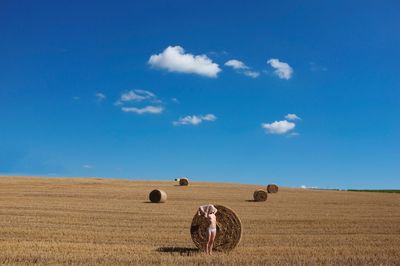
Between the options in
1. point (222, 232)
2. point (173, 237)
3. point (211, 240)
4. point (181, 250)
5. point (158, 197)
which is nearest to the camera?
point (181, 250)

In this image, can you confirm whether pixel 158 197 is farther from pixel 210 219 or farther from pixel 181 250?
pixel 210 219

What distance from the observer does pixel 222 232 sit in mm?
15188

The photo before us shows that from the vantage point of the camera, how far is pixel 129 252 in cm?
1344

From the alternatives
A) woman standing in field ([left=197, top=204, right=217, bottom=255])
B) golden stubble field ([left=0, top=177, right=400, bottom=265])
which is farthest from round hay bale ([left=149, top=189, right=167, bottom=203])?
woman standing in field ([left=197, top=204, right=217, bottom=255])

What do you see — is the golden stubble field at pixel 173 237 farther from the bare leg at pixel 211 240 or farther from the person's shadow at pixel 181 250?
the bare leg at pixel 211 240

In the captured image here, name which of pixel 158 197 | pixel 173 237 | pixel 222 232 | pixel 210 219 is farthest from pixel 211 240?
pixel 158 197

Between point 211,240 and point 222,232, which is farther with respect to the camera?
point 222,232

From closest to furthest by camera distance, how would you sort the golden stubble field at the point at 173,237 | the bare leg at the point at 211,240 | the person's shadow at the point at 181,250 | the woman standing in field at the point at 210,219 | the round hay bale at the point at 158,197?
the golden stubble field at the point at 173,237
the person's shadow at the point at 181,250
the woman standing in field at the point at 210,219
the bare leg at the point at 211,240
the round hay bale at the point at 158,197

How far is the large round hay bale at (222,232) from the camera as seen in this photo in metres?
14.8

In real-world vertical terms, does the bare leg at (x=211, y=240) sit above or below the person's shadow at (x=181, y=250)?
above

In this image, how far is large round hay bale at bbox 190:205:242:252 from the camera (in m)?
14.8

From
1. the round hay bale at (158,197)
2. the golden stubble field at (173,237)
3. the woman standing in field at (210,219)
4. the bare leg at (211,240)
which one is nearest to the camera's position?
the golden stubble field at (173,237)

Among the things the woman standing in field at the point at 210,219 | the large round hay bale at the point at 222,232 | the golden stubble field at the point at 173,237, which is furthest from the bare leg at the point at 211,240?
the golden stubble field at the point at 173,237

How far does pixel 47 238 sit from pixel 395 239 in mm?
11055
